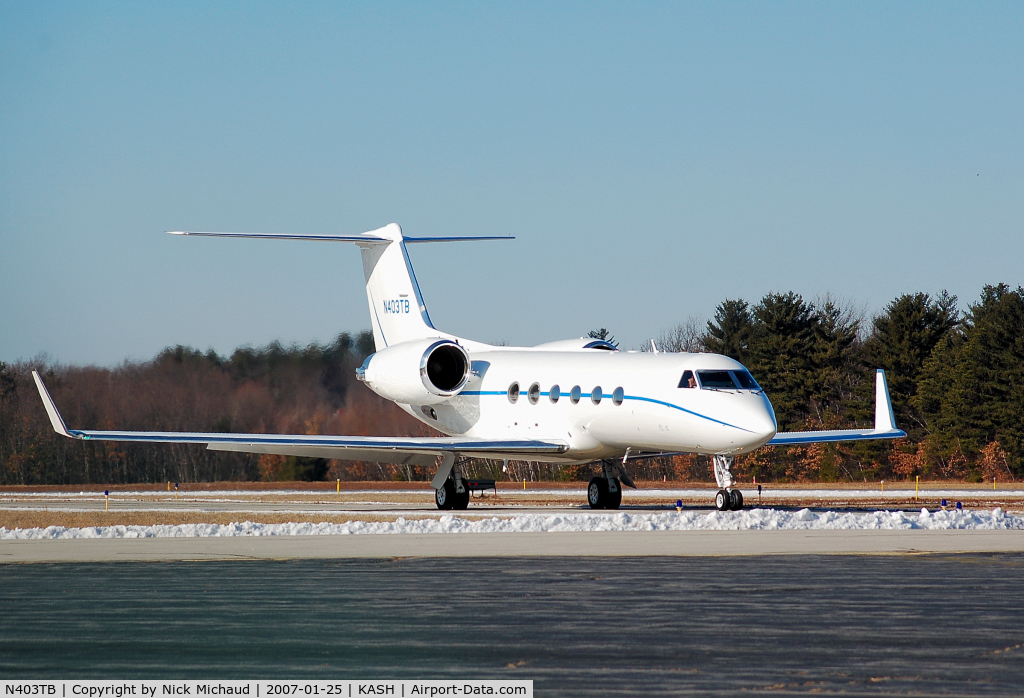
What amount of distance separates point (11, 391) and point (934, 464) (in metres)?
39.9

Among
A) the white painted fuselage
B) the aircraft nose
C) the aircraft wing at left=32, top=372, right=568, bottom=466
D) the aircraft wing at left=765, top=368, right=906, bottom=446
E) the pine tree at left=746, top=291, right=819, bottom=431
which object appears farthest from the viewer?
the pine tree at left=746, top=291, right=819, bottom=431

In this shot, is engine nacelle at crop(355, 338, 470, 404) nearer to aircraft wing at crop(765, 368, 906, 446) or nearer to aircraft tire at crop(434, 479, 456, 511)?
aircraft tire at crop(434, 479, 456, 511)

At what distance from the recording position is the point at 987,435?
58.7 meters

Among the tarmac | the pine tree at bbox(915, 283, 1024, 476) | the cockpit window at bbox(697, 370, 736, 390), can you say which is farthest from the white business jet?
the pine tree at bbox(915, 283, 1024, 476)

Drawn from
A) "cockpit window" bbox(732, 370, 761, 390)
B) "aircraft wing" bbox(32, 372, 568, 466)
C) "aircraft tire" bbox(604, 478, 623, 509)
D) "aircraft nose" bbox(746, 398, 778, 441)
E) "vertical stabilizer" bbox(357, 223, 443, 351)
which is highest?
"vertical stabilizer" bbox(357, 223, 443, 351)

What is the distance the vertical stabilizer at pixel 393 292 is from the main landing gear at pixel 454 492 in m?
6.37

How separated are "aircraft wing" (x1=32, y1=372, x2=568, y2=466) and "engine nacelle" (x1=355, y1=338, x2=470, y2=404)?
204cm

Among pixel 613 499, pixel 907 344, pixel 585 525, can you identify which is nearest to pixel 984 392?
pixel 907 344

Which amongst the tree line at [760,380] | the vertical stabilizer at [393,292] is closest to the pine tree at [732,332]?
the tree line at [760,380]

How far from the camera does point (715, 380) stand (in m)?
26.7

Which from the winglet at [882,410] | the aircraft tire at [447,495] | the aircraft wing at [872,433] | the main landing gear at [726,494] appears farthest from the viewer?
the aircraft tire at [447,495]

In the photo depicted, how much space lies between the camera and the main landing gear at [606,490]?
3011cm

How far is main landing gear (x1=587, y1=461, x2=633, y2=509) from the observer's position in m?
30.1

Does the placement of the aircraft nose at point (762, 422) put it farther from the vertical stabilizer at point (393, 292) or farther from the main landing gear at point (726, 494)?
the vertical stabilizer at point (393, 292)
